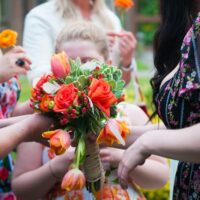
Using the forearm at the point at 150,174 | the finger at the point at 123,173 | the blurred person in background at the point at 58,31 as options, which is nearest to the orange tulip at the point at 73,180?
the finger at the point at 123,173

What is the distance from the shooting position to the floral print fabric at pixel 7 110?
3.11m

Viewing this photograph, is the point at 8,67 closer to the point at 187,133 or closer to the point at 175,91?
the point at 175,91

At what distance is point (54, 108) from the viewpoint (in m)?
2.21

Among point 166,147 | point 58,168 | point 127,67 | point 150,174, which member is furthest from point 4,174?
point 127,67

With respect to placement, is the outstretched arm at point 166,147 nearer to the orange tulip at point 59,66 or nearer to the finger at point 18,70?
the orange tulip at point 59,66

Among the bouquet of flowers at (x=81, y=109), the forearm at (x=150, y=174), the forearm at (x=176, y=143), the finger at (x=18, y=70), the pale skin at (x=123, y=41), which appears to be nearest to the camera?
the forearm at (x=176, y=143)

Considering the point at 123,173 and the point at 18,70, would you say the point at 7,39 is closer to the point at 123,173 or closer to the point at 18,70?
the point at 18,70

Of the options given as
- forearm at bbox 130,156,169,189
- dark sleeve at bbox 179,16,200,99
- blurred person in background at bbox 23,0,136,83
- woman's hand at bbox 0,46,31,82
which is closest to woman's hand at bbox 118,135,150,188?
dark sleeve at bbox 179,16,200,99

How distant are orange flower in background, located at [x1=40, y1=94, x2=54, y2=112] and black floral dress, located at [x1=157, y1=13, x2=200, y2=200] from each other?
41 cm

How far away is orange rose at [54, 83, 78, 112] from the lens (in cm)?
220

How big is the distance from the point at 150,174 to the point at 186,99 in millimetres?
839

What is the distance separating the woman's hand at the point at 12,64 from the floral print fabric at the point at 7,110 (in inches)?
7.2

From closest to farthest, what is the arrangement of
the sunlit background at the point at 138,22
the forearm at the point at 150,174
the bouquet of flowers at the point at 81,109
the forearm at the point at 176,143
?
1. the forearm at the point at 176,143
2. the bouquet of flowers at the point at 81,109
3. the forearm at the point at 150,174
4. the sunlit background at the point at 138,22

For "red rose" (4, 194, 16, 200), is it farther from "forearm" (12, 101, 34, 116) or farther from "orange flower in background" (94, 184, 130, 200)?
"orange flower in background" (94, 184, 130, 200)
